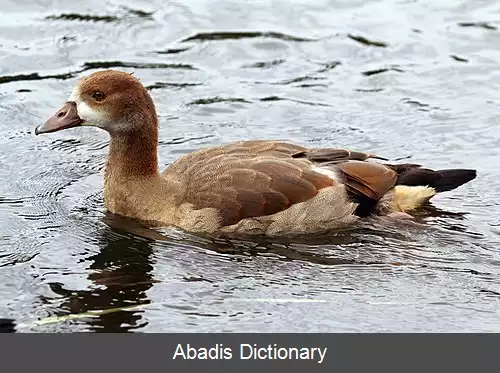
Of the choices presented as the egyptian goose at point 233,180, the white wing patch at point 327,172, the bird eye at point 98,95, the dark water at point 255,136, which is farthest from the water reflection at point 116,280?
the white wing patch at point 327,172

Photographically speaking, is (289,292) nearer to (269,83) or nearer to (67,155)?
(67,155)

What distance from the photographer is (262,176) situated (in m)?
10.4

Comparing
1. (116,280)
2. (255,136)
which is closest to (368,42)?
(255,136)

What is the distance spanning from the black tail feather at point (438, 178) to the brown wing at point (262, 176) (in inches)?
9.6

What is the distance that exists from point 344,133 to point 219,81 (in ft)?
6.53

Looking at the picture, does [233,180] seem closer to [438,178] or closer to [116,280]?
[116,280]

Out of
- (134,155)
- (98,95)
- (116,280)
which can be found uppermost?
(98,95)

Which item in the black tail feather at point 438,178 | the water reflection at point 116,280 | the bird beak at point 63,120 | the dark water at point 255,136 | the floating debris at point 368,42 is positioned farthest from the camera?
the floating debris at point 368,42

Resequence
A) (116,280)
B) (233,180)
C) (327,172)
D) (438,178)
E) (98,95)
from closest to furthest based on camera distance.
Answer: (116,280) < (233,180) < (98,95) < (327,172) < (438,178)

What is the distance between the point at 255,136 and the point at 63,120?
113 inches

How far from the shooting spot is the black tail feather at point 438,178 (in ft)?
36.2

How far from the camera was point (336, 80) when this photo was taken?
14273 mm

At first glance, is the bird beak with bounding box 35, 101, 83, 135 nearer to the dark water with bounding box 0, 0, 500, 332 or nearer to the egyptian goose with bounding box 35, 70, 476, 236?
the egyptian goose with bounding box 35, 70, 476, 236

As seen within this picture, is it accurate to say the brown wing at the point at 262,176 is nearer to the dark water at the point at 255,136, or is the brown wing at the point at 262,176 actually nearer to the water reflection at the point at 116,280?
the dark water at the point at 255,136
